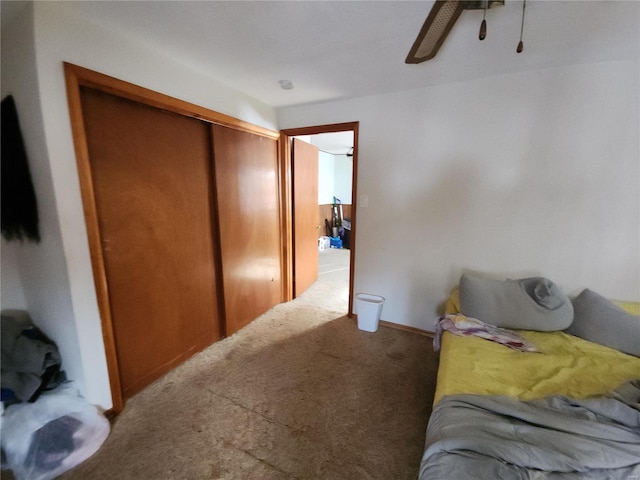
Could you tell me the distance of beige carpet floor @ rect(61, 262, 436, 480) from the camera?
1.34 metres

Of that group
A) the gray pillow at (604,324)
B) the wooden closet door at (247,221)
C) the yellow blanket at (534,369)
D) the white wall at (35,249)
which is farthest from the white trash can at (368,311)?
the white wall at (35,249)

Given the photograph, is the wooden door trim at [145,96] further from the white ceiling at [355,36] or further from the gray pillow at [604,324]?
the gray pillow at [604,324]

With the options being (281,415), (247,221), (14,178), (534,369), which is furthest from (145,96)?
(534,369)

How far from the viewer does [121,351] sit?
1.70 meters

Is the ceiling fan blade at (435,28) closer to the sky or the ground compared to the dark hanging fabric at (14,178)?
closer to the sky

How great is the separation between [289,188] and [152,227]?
1.56m

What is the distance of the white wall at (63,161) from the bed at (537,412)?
1.79m

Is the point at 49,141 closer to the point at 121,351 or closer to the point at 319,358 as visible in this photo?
the point at 121,351

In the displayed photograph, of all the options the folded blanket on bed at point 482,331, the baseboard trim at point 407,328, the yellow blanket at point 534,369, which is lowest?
the baseboard trim at point 407,328

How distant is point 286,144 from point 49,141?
2.01 m

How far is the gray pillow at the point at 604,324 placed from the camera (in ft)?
5.24

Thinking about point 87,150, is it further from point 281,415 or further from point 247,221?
point 281,415

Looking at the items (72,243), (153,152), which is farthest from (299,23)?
(72,243)

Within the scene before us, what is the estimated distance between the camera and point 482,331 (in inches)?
68.2
